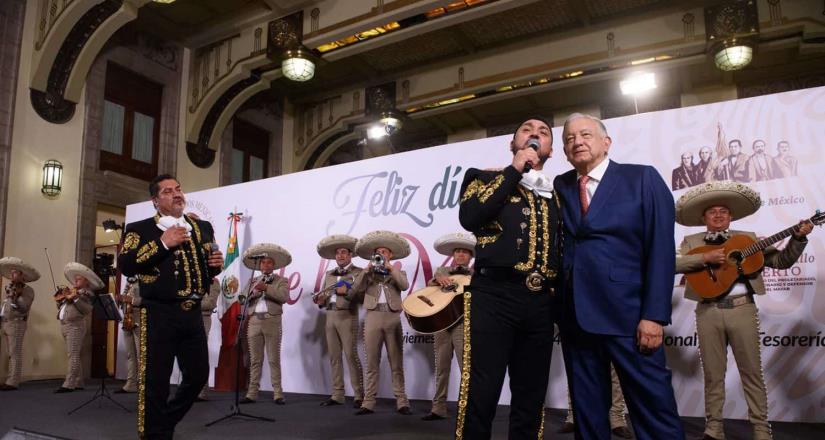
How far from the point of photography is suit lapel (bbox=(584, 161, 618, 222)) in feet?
7.06

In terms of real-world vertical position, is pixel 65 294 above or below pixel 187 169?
below

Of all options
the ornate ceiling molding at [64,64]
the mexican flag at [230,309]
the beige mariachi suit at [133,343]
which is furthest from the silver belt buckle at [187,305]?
the ornate ceiling molding at [64,64]

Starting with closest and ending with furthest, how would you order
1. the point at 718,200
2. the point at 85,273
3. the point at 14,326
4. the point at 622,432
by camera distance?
the point at 718,200
the point at 622,432
the point at 85,273
the point at 14,326

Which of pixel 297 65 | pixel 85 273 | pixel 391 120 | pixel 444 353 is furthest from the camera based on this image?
pixel 391 120

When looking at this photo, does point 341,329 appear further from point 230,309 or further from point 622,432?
point 622,432

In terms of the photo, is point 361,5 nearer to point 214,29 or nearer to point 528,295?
point 214,29

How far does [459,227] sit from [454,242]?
604 mm

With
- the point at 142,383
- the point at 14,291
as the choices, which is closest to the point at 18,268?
the point at 14,291

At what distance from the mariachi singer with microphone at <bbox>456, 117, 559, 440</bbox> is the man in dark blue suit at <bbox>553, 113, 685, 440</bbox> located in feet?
0.38

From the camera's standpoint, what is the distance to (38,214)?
8.48 metres

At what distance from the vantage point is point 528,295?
7.45 ft

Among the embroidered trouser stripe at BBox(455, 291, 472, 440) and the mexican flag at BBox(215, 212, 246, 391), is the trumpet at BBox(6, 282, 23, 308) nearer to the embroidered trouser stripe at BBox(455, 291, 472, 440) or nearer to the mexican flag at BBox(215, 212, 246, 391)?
the mexican flag at BBox(215, 212, 246, 391)

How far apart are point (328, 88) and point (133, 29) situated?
3.82 meters

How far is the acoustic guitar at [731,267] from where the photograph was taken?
4.02 meters
